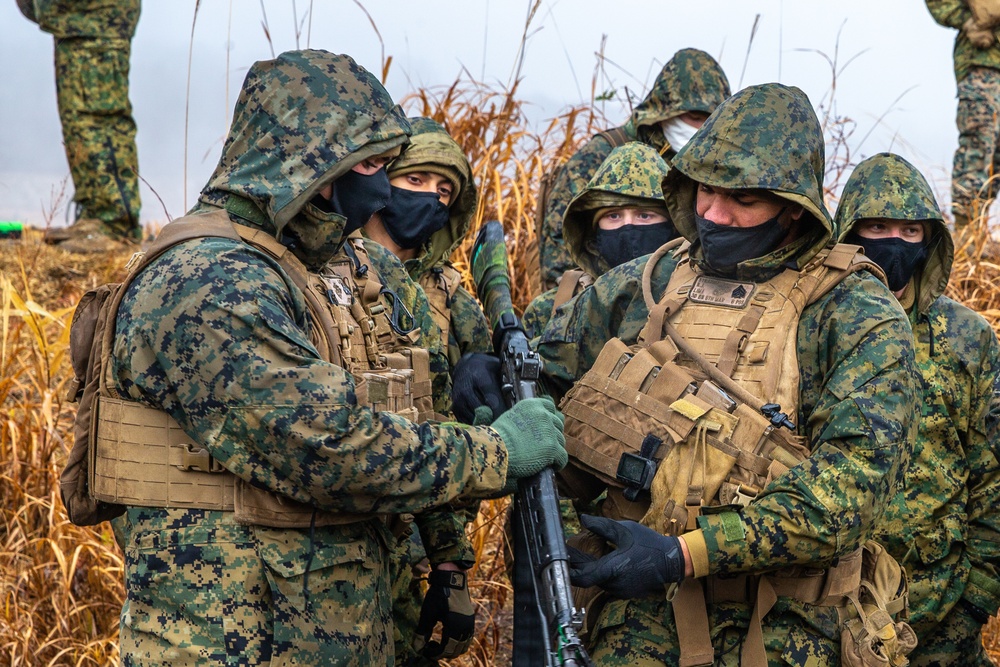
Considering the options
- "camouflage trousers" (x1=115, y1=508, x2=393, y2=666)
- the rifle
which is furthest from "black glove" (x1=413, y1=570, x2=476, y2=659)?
"camouflage trousers" (x1=115, y1=508, x2=393, y2=666)

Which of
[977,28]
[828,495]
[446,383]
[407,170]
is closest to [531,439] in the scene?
[828,495]

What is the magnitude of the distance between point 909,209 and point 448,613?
Result: 2.23 meters

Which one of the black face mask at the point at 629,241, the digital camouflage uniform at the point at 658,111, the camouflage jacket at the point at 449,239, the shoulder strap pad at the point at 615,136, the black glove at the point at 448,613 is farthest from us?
the shoulder strap pad at the point at 615,136

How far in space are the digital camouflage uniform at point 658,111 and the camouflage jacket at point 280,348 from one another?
10.1 feet

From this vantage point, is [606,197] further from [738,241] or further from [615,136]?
[738,241]

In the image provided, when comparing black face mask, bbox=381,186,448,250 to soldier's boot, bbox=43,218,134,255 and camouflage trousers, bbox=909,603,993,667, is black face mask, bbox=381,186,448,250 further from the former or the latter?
soldier's boot, bbox=43,218,134,255

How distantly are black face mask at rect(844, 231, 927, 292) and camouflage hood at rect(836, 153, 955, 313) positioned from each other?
2.0 inches

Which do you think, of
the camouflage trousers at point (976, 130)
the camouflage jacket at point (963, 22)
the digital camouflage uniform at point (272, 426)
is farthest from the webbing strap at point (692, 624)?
the camouflage jacket at point (963, 22)

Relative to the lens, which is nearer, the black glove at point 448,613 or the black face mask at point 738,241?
the black face mask at point 738,241

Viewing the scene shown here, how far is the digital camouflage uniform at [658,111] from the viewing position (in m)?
5.78

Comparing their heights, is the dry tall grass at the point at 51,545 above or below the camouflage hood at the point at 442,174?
below

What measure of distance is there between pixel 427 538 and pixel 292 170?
4.89ft

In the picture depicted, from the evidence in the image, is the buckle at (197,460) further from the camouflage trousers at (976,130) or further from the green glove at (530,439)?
the camouflage trousers at (976,130)

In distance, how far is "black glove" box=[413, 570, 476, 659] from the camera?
3508 mm
